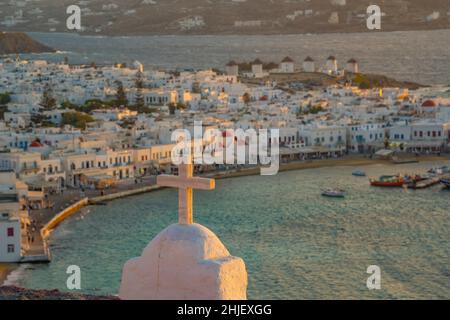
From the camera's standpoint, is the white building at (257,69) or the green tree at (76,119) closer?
the green tree at (76,119)

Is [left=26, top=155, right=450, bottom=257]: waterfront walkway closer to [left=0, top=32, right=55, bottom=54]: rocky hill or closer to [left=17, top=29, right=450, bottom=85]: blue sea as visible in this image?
[left=17, top=29, right=450, bottom=85]: blue sea

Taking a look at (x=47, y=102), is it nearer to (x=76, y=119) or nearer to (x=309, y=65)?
(x=76, y=119)

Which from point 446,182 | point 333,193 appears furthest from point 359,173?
point 333,193

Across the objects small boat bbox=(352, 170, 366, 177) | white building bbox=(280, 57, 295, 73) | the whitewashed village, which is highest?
white building bbox=(280, 57, 295, 73)

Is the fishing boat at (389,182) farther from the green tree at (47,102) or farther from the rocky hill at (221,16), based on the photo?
the rocky hill at (221,16)

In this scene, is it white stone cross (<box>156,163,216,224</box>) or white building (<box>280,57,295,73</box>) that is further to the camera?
white building (<box>280,57,295,73</box>)

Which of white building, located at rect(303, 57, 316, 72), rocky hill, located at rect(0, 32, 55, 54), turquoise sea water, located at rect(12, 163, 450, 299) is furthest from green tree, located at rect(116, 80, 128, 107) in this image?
rocky hill, located at rect(0, 32, 55, 54)

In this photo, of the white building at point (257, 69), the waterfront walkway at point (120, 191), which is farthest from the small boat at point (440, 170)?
the white building at point (257, 69)
